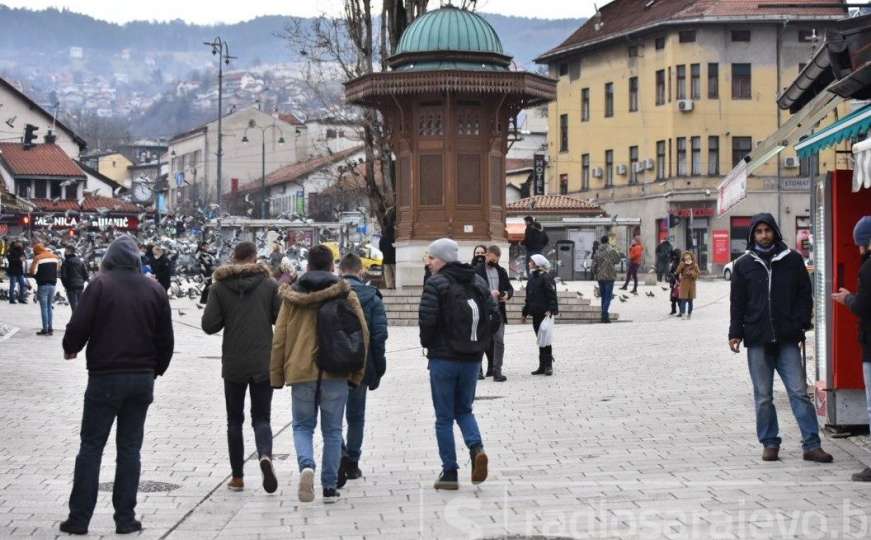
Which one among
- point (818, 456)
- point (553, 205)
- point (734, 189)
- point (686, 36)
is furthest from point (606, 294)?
point (686, 36)

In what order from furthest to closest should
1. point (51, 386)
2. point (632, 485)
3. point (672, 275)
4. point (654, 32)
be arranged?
point (654, 32), point (672, 275), point (51, 386), point (632, 485)

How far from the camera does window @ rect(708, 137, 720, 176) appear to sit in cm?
6769

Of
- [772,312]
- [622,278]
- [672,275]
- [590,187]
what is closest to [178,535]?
[772,312]

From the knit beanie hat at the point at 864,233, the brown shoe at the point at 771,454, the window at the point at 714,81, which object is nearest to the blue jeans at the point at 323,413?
the brown shoe at the point at 771,454

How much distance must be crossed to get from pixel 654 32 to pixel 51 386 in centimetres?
5519

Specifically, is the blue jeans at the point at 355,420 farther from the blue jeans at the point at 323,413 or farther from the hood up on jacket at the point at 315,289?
the hood up on jacket at the point at 315,289

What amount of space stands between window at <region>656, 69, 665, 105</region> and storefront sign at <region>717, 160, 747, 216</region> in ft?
182

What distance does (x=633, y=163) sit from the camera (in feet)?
235

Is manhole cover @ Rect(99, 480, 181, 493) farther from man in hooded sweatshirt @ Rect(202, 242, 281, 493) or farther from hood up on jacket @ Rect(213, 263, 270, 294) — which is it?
hood up on jacket @ Rect(213, 263, 270, 294)

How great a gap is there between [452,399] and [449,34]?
2277cm

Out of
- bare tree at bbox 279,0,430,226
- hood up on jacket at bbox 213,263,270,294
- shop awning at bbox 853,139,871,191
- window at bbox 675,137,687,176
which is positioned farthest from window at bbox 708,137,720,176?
hood up on jacket at bbox 213,263,270,294

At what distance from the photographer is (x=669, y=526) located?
845 centimetres

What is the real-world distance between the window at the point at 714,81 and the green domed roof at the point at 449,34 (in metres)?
36.4

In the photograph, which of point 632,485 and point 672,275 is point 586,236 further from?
point 632,485
